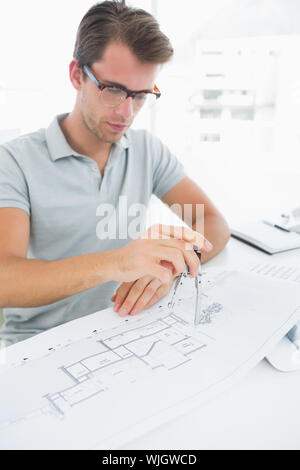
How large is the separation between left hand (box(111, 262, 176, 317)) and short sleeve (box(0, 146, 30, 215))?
33 centimetres

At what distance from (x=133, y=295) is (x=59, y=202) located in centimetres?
37

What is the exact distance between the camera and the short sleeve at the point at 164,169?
3.95 feet

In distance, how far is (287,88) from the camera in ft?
8.87

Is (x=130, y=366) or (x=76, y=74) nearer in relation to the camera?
(x=130, y=366)

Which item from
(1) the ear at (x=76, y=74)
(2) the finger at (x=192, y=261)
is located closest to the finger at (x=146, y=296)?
(2) the finger at (x=192, y=261)

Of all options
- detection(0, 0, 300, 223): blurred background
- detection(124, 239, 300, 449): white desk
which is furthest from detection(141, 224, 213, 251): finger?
detection(0, 0, 300, 223): blurred background

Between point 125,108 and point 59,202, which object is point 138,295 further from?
point 125,108

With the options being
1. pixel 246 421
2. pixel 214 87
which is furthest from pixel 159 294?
pixel 214 87

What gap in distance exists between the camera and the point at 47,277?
0.72m

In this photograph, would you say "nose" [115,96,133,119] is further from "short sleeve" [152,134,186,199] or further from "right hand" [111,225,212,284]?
"right hand" [111,225,212,284]

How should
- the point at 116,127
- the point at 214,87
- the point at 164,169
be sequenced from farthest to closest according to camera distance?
the point at 214,87, the point at 164,169, the point at 116,127

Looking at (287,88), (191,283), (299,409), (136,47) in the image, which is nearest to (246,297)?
(191,283)

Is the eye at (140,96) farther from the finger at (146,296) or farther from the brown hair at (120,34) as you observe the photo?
the finger at (146,296)

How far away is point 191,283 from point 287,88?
2.38m
